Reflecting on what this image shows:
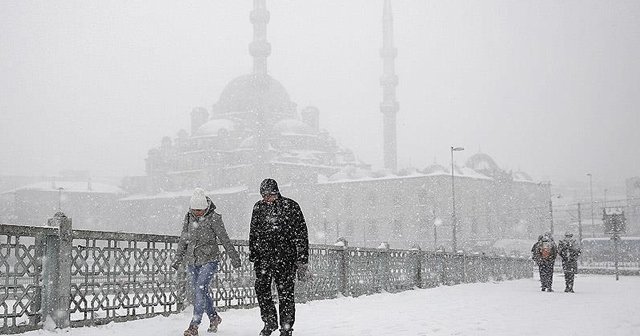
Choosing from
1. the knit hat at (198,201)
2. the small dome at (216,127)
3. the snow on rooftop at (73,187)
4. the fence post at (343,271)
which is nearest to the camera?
the knit hat at (198,201)

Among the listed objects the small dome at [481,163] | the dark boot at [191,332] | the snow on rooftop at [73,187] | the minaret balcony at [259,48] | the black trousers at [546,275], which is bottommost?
the black trousers at [546,275]

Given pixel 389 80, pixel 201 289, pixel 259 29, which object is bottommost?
pixel 201 289

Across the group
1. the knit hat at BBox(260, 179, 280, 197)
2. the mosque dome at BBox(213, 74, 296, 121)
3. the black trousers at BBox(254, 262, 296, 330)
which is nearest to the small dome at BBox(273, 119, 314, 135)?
the mosque dome at BBox(213, 74, 296, 121)

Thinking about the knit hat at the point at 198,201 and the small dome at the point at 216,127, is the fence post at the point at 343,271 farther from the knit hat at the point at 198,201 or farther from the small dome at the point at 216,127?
the small dome at the point at 216,127

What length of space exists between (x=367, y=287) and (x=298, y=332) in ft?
18.7

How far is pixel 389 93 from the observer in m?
64.8

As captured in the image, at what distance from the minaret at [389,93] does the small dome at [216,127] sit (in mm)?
16066

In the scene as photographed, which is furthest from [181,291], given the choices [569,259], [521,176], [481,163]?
[521,176]

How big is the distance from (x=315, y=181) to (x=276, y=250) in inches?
2276

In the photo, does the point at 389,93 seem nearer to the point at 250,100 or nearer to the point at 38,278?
the point at 250,100

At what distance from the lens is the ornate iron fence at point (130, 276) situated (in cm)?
570

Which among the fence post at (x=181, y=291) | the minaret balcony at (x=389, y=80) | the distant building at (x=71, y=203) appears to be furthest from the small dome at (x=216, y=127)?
the fence post at (x=181, y=291)

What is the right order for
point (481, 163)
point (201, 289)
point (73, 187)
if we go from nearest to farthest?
point (201, 289) < point (481, 163) < point (73, 187)

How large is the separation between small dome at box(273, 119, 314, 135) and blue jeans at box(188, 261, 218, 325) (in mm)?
62420
